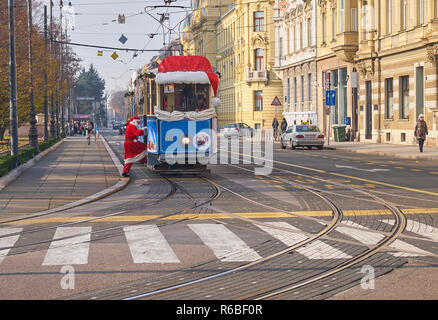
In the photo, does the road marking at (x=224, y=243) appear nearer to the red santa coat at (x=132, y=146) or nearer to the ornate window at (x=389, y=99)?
the red santa coat at (x=132, y=146)

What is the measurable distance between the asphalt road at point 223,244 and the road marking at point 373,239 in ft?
0.08

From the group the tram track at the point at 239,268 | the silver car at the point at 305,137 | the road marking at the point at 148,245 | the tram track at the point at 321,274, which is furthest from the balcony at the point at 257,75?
the road marking at the point at 148,245

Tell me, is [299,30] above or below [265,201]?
above

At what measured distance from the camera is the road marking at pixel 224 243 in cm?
937

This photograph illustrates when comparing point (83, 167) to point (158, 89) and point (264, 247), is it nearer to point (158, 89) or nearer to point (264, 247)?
point (158, 89)

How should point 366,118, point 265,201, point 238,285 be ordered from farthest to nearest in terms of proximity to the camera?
point 366,118 < point 265,201 < point 238,285

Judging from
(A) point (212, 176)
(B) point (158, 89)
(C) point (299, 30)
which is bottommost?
(A) point (212, 176)

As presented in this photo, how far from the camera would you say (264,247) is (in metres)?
10.0

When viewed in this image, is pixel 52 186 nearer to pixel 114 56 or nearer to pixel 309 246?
pixel 309 246

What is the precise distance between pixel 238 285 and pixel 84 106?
191 metres

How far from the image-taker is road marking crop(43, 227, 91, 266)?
30.5 ft

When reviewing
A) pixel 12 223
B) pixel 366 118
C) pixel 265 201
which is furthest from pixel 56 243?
pixel 366 118

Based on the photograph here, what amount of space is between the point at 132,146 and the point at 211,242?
41.2ft

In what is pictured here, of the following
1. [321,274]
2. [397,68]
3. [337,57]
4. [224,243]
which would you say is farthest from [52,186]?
[337,57]
